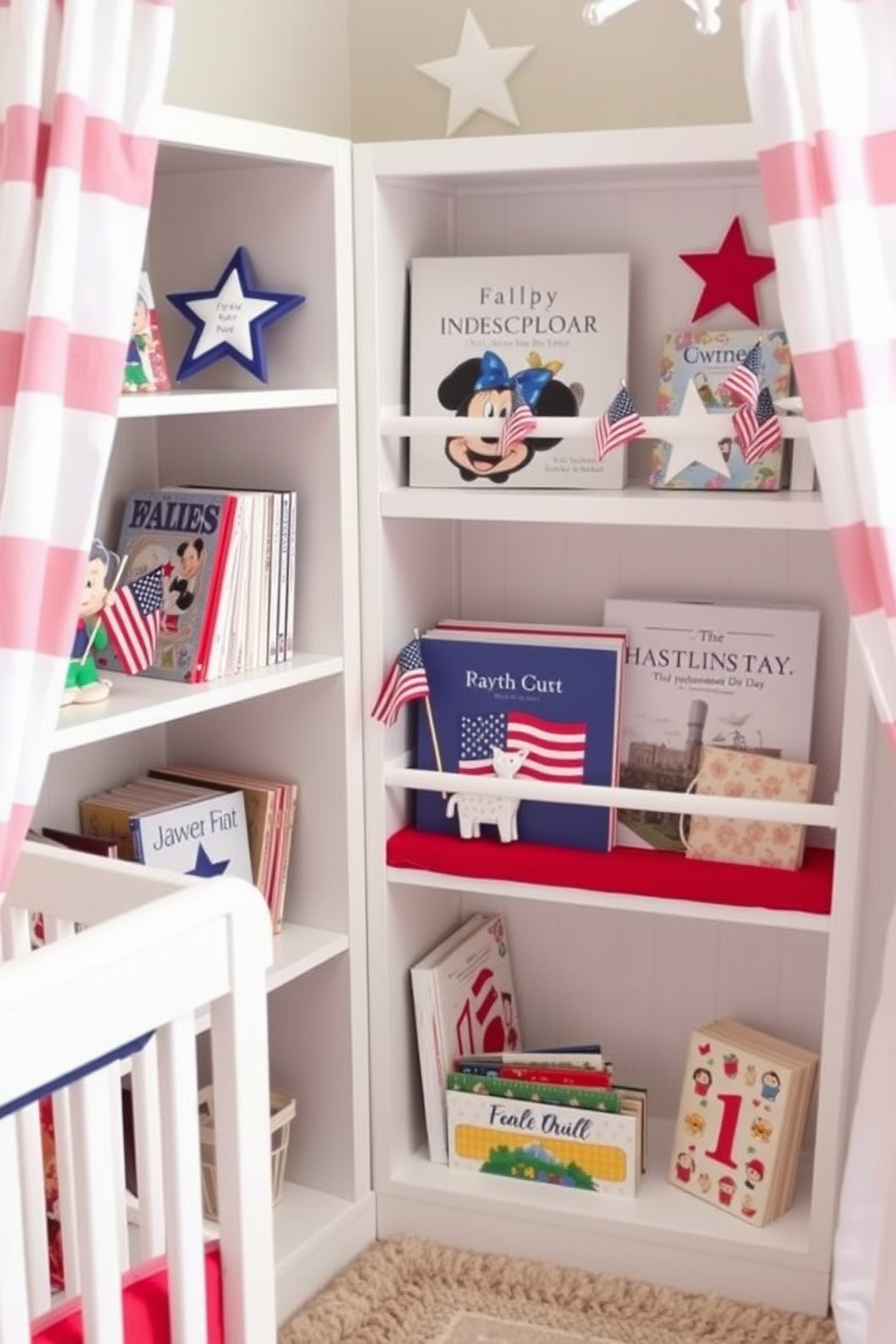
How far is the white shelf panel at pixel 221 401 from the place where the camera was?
5.46 feet

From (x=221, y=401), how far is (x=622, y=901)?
2.66 ft

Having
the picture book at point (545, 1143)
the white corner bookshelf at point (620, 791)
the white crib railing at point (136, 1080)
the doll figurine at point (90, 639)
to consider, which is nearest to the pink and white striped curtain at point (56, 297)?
the white crib railing at point (136, 1080)

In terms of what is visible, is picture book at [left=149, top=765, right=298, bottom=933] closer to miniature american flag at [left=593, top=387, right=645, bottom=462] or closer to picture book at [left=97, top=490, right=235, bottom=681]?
picture book at [left=97, top=490, right=235, bottom=681]

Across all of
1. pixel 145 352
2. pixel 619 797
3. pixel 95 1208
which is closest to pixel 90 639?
pixel 145 352

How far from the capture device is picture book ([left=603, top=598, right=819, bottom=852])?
2.08m

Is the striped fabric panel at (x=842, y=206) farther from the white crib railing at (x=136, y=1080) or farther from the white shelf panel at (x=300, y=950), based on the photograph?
the white shelf panel at (x=300, y=950)

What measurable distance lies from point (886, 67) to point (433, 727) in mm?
1009

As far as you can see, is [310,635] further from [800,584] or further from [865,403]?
[865,403]

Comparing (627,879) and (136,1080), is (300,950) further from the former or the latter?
(136,1080)

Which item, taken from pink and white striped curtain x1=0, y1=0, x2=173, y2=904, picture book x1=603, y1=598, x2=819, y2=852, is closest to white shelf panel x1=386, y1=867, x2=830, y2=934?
picture book x1=603, y1=598, x2=819, y2=852

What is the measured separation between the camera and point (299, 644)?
2.10 metres

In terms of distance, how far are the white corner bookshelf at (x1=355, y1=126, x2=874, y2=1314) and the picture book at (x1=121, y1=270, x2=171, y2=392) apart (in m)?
0.28

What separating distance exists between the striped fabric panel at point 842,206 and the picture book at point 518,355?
50 cm

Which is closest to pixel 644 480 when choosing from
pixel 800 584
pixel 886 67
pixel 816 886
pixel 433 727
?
pixel 800 584
